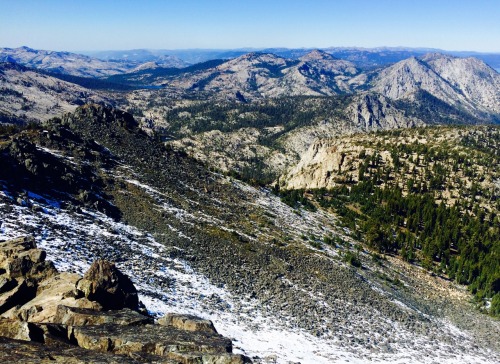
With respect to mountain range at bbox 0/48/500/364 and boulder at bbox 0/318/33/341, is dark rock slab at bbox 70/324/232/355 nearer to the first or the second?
mountain range at bbox 0/48/500/364

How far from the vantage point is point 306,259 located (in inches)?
2452

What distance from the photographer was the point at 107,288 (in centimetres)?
2522

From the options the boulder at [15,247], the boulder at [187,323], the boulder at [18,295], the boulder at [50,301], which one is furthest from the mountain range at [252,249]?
the boulder at [187,323]

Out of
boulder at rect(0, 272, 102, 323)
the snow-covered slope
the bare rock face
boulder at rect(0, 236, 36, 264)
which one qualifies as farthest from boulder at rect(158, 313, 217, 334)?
boulder at rect(0, 236, 36, 264)

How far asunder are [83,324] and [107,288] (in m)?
4.87

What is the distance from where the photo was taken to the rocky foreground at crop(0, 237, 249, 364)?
16203 millimetres

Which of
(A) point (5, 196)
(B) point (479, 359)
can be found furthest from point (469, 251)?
(A) point (5, 196)

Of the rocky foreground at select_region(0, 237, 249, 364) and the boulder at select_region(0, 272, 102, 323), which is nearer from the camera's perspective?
the rocky foreground at select_region(0, 237, 249, 364)

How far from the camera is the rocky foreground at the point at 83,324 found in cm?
1620

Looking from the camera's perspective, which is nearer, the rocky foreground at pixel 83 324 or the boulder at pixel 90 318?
the rocky foreground at pixel 83 324

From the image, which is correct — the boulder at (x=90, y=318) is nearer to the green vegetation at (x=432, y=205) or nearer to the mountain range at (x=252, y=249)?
the mountain range at (x=252, y=249)

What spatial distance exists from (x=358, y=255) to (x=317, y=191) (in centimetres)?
5234

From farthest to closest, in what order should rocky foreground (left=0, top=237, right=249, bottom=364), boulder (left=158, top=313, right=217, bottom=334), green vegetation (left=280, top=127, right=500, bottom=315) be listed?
1. green vegetation (left=280, top=127, right=500, bottom=315)
2. boulder (left=158, top=313, right=217, bottom=334)
3. rocky foreground (left=0, top=237, right=249, bottom=364)

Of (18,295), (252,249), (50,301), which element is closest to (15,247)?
(18,295)
